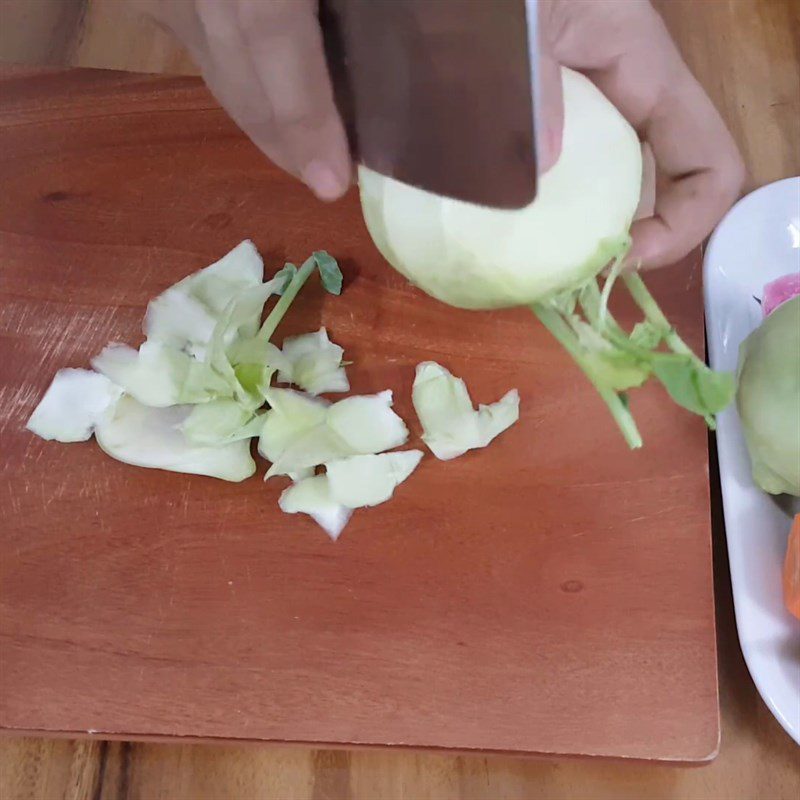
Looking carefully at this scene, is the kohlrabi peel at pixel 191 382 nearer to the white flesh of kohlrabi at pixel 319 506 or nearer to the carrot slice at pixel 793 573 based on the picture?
the white flesh of kohlrabi at pixel 319 506

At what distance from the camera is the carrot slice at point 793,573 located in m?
0.61

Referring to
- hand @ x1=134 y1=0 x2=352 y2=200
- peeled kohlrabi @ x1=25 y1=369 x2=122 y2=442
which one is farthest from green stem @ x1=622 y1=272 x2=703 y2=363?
peeled kohlrabi @ x1=25 y1=369 x2=122 y2=442

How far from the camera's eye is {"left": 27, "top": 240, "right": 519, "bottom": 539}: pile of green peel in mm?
670

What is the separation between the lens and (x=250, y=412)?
0.68m

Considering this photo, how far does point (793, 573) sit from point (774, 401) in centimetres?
12

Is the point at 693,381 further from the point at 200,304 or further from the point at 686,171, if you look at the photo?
the point at 200,304

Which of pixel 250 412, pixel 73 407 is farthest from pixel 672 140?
pixel 73 407

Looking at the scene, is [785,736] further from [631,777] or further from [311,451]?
[311,451]

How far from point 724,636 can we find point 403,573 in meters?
0.26

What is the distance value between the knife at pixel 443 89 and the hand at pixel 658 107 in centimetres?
14

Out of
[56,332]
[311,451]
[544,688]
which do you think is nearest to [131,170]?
[56,332]

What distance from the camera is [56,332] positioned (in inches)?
29.0

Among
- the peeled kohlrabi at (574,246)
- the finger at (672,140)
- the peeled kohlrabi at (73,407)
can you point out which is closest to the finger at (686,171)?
the finger at (672,140)

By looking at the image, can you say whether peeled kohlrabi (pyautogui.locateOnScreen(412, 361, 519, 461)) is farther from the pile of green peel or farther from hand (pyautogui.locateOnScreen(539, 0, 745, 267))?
hand (pyautogui.locateOnScreen(539, 0, 745, 267))
